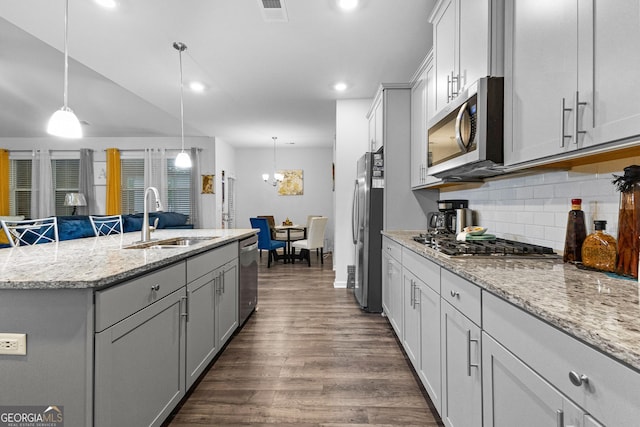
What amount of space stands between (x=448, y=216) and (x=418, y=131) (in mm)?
877

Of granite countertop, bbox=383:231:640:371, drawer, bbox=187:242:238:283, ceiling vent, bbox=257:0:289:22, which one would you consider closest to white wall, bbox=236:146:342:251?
drawer, bbox=187:242:238:283

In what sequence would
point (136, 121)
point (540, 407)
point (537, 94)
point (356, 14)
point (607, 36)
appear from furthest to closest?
1. point (136, 121)
2. point (356, 14)
3. point (537, 94)
4. point (607, 36)
5. point (540, 407)

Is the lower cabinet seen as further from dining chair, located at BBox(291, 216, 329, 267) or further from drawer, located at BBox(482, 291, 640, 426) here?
dining chair, located at BBox(291, 216, 329, 267)

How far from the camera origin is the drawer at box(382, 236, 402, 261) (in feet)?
8.76

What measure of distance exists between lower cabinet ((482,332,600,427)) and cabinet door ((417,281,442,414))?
20.9 inches

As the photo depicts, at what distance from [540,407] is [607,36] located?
1.09 metres

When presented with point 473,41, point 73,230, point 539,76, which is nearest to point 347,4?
point 473,41

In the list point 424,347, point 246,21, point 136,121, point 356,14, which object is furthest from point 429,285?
point 136,121

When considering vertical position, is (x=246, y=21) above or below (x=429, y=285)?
above

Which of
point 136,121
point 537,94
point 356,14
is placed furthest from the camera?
point 136,121

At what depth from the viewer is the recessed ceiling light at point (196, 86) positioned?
4.20 meters

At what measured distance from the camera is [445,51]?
2.21 metres

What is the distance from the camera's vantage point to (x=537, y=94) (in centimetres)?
137

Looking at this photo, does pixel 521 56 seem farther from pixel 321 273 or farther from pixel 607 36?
pixel 321 273
